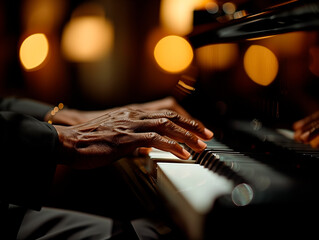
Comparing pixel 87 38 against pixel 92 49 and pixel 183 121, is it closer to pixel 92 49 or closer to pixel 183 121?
pixel 92 49

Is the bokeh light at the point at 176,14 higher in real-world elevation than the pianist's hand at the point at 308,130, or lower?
higher

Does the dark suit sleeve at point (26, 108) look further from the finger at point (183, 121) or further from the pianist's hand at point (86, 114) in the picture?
the finger at point (183, 121)

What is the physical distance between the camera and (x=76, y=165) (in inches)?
35.3

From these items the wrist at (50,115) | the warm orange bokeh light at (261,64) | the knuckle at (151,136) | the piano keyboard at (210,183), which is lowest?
the wrist at (50,115)

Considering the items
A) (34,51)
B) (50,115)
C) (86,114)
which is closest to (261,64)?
(86,114)

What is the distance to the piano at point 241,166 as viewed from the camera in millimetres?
607

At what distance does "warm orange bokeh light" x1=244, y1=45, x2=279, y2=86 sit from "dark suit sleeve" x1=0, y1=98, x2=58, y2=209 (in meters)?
0.85

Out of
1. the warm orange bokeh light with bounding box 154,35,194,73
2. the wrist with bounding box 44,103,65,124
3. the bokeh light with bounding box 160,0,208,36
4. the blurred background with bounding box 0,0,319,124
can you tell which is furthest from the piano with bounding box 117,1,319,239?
the warm orange bokeh light with bounding box 154,35,194,73

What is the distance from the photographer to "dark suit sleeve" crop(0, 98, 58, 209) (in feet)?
2.65

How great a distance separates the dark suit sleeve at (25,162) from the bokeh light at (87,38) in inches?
161

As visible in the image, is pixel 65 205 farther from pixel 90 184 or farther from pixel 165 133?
pixel 165 133

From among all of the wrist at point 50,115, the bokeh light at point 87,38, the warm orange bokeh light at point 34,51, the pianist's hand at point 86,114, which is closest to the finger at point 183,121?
the pianist's hand at point 86,114

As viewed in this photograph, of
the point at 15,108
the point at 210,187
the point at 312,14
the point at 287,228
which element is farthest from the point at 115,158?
the point at 15,108

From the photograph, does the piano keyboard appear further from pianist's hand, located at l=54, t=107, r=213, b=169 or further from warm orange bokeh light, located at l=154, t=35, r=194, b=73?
warm orange bokeh light, located at l=154, t=35, r=194, b=73
